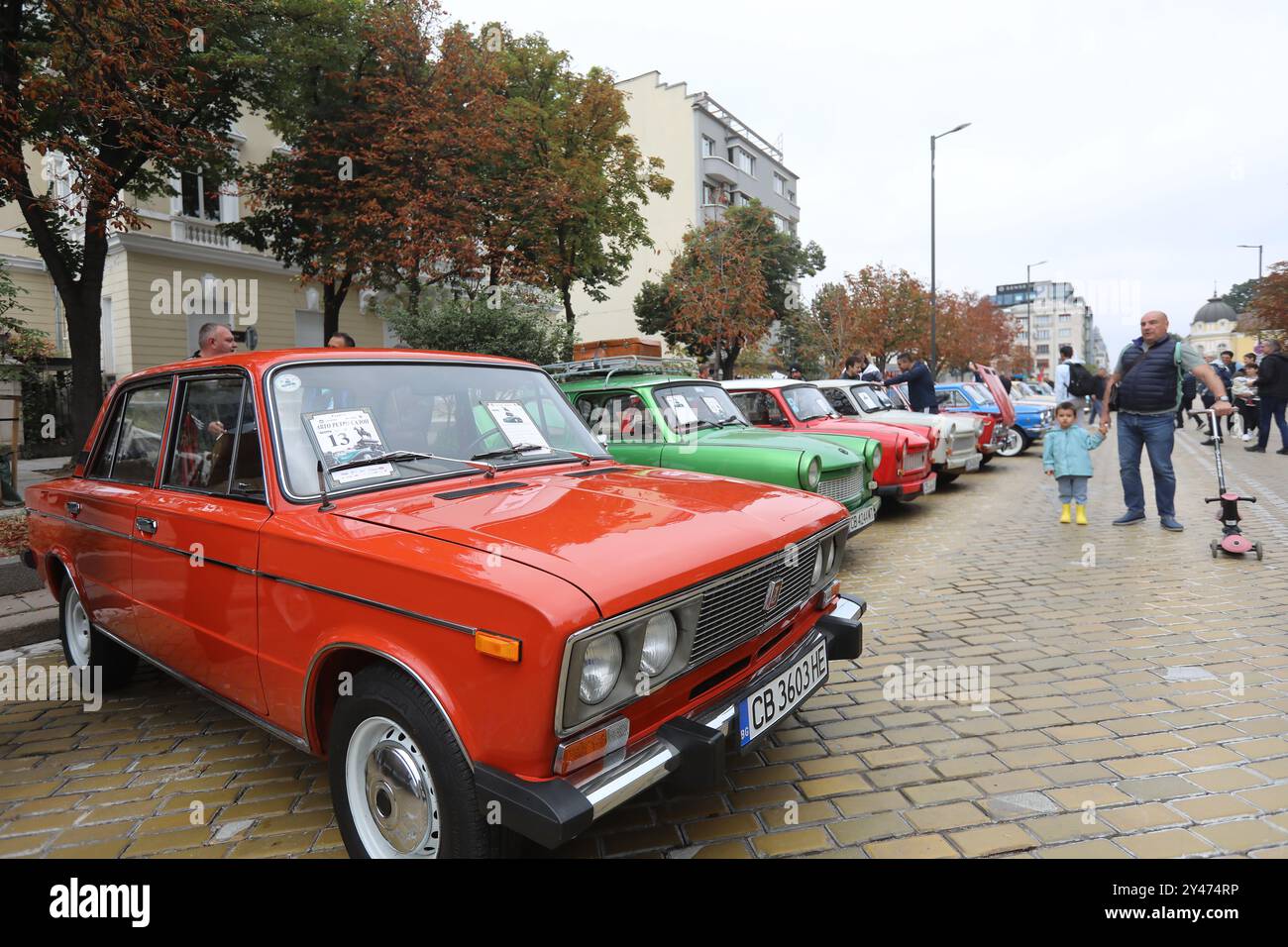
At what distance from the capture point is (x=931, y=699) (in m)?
3.81

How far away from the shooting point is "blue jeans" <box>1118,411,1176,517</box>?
24.4 ft

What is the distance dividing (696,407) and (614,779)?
211 inches

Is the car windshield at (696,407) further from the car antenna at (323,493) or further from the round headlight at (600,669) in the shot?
the round headlight at (600,669)

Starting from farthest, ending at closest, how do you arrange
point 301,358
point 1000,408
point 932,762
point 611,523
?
point 1000,408
point 932,762
point 301,358
point 611,523

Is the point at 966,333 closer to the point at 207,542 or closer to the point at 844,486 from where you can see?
the point at 844,486

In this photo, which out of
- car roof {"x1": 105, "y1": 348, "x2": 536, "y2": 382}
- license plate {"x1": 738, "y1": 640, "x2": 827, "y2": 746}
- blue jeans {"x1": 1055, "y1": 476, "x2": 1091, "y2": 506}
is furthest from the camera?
blue jeans {"x1": 1055, "y1": 476, "x2": 1091, "y2": 506}

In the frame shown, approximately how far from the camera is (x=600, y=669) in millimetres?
2090

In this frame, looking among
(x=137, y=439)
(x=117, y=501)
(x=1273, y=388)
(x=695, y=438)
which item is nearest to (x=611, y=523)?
(x=117, y=501)

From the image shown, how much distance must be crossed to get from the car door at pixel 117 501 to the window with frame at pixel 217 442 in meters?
Answer: 0.22

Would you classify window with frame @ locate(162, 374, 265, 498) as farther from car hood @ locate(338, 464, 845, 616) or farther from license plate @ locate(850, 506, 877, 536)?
license plate @ locate(850, 506, 877, 536)

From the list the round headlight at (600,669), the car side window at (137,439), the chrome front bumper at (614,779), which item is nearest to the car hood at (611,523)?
the round headlight at (600,669)

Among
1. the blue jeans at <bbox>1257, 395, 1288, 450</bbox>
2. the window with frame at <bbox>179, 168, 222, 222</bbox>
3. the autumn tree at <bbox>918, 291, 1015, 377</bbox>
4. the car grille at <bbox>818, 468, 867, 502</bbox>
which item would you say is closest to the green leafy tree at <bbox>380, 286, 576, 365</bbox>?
the car grille at <bbox>818, 468, 867, 502</bbox>

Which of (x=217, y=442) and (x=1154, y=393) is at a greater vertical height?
(x=1154, y=393)
